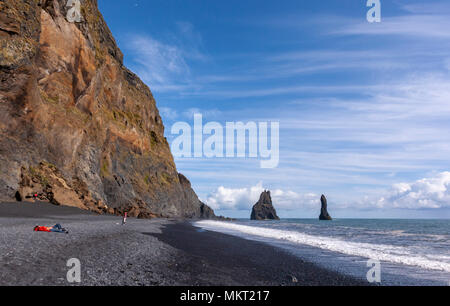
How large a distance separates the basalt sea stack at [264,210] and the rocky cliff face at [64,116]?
127182 mm

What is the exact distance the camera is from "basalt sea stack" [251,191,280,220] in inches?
7219

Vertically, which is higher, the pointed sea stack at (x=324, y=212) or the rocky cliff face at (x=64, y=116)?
the rocky cliff face at (x=64, y=116)

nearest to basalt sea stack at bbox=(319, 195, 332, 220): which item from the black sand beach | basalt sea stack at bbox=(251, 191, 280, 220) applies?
basalt sea stack at bbox=(251, 191, 280, 220)

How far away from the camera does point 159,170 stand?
76125 mm

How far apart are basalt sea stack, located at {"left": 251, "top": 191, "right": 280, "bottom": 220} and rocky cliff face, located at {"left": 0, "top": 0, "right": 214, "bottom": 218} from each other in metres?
127

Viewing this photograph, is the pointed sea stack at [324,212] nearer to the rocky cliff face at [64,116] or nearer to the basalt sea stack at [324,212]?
the basalt sea stack at [324,212]

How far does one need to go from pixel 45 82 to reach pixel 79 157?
34.2 feet

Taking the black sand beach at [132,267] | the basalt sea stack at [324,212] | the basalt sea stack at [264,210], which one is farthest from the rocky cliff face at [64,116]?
the basalt sea stack at [324,212]

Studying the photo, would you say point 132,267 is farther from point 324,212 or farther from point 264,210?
point 264,210

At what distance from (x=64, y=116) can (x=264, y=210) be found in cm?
16382

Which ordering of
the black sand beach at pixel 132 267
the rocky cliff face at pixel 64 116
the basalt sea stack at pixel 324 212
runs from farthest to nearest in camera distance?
the basalt sea stack at pixel 324 212 → the rocky cliff face at pixel 64 116 → the black sand beach at pixel 132 267

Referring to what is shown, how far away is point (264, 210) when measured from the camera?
18475 cm

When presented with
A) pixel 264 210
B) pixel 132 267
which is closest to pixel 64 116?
pixel 132 267

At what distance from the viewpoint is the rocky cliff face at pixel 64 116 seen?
24.9 meters
